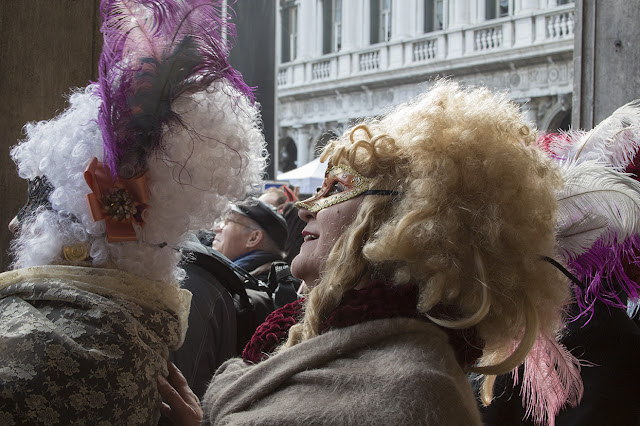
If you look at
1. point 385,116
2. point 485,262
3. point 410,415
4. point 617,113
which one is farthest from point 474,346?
point 617,113

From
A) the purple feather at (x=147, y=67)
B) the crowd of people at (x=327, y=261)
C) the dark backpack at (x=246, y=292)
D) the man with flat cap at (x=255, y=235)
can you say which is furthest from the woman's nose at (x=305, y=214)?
the man with flat cap at (x=255, y=235)

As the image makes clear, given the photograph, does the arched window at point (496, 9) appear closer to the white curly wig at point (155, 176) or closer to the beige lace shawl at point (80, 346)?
the white curly wig at point (155, 176)

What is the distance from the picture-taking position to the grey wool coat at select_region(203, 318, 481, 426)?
1.32 m

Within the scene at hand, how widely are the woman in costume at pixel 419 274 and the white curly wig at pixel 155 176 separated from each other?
32cm

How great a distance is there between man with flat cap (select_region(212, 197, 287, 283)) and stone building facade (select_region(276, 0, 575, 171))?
35.4 feet

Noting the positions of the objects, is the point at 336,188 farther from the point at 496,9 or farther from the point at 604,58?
the point at 496,9

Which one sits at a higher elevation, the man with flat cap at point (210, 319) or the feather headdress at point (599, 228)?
the feather headdress at point (599, 228)

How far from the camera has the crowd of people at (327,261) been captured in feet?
4.68

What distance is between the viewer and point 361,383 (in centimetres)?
136

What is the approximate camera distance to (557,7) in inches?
611

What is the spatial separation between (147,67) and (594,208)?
52.0 inches

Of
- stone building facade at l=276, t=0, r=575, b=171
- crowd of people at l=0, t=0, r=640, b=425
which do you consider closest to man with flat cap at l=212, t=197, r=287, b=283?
crowd of people at l=0, t=0, r=640, b=425

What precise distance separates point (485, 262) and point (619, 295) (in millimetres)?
906

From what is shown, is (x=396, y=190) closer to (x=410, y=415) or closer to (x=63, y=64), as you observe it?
(x=410, y=415)
